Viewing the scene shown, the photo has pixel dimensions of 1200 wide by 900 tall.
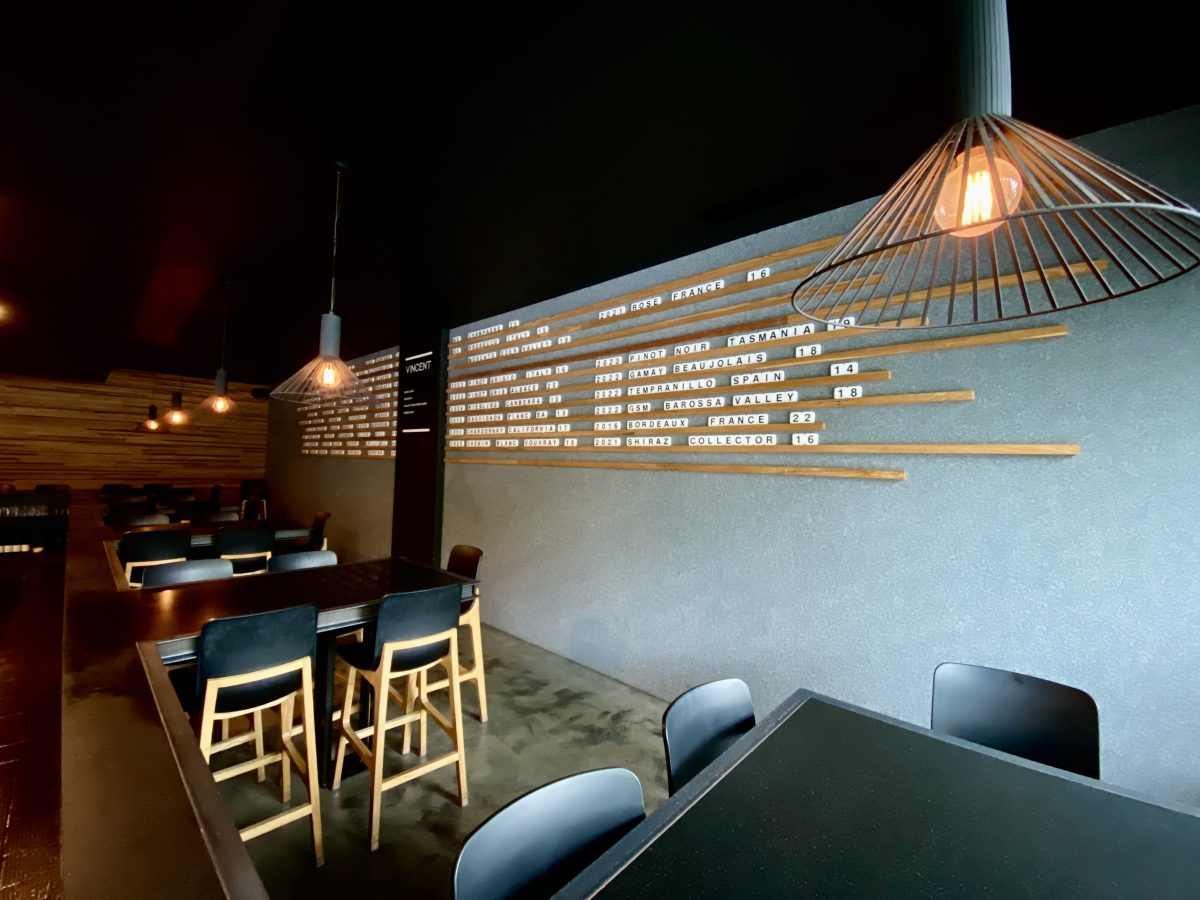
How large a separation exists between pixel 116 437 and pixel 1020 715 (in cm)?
1110

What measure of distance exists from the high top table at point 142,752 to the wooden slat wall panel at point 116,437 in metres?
7.66

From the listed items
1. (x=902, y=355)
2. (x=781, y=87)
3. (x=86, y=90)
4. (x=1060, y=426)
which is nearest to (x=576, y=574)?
(x=902, y=355)

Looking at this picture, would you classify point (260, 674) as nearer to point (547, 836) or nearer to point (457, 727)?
point (457, 727)

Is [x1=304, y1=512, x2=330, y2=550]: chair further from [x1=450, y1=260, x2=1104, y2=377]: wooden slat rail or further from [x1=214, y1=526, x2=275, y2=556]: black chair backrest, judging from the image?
[x1=450, y1=260, x2=1104, y2=377]: wooden slat rail

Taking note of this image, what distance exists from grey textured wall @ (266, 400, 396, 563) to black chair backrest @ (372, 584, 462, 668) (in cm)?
384

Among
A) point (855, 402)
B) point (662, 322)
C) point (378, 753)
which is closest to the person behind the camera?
point (378, 753)

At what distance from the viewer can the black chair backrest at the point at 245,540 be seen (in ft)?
12.7

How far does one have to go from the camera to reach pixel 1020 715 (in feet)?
5.06

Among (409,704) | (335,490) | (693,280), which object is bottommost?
(409,704)

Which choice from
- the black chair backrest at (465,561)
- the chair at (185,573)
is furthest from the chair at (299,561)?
the black chair backrest at (465,561)

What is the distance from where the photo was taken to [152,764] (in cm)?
104

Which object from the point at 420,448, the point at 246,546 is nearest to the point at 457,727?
the point at 246,546

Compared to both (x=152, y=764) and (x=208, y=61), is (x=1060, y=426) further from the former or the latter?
(x=208, y=61)

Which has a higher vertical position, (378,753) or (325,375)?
(325,375)
